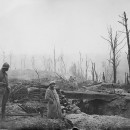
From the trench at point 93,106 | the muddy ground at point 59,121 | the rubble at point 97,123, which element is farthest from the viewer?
the trench at point 93,106

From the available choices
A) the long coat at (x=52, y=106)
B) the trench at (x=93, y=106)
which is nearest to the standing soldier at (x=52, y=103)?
the long coat at (x=52, y=106)

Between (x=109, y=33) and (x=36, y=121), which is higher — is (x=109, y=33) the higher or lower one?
the higher one

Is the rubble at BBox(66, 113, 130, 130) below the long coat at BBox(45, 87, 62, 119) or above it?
below

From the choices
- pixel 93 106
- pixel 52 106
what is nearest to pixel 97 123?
pixel 52 106

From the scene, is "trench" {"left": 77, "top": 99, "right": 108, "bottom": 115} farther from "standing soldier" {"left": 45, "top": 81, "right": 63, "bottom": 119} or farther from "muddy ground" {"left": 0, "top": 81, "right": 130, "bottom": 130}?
"standing soldier" {"left": 45, "top": 81, "right": 63, "bottom": 119}

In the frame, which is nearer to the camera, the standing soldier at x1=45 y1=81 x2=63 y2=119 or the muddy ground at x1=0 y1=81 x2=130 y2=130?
the muddy ground at x1=0 y1=81 x2=130 y2=130

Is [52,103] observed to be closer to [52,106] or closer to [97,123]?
[52,106]

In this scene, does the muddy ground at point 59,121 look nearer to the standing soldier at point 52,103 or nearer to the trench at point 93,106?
the trench at point 93,106

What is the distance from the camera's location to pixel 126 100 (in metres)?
19.2

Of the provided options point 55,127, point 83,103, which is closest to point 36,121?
point 55,127

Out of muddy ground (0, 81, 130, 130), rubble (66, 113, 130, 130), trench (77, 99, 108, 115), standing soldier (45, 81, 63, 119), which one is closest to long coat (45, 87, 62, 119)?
standing soldier (45, 81, 63, 119)

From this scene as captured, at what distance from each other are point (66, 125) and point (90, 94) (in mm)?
9843

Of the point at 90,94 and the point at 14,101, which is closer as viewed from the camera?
the point at 14,101

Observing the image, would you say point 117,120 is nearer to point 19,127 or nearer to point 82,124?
point 82,124
